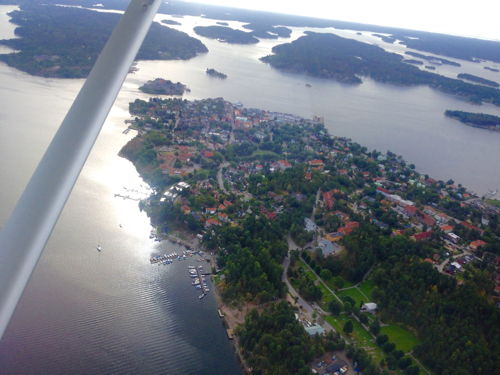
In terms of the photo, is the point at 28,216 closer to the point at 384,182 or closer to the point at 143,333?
the point at 143,333

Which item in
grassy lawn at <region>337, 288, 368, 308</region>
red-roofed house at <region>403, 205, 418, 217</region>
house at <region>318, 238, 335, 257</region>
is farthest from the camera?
red-roofed house at <region>403, 205, 418, 217</region>

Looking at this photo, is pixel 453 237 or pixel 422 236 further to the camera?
pixel 453 237

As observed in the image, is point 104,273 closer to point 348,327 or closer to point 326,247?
point 348,327

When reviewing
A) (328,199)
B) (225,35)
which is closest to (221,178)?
(328,199)

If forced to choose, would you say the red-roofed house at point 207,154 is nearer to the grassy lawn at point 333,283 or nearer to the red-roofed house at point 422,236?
the grassy lawn at point 333,283

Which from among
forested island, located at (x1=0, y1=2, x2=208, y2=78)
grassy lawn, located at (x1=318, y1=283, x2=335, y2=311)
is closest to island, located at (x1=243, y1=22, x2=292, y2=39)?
forested island, located at (x1=0, y1=2, x2=208, y2=78)

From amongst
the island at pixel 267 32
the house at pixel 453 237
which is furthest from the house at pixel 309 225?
the island at pixel 267 32

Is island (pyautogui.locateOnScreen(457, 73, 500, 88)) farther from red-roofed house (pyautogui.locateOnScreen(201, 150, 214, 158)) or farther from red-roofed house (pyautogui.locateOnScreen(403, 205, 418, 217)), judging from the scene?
red-roofed house (pyautogui.locateOnScreen(201, 150, 214, 158))
